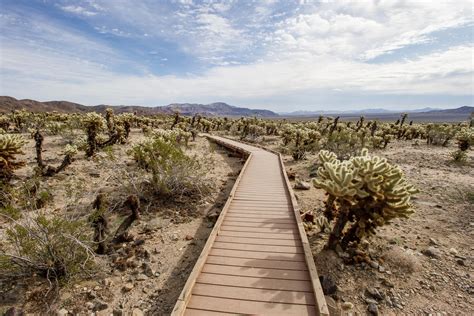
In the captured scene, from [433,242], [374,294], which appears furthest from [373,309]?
[433,242]

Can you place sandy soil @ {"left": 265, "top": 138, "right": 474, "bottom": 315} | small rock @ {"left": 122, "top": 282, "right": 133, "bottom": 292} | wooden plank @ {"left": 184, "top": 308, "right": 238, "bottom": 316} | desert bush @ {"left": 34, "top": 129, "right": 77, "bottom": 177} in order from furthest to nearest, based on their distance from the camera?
desert bush @ {"left": 34, "top": 129, "right": 77, "bottom": 177}
small rock @ {"left": 122, "top": 282, "right": 133, "bottom": 292}
sandy soil @ {"left": 265, "top": 138, "right": 474, "bottom": 315}
wooden plank @ {"left": 184, "top": 308, "right": 238, "bottom": 316}

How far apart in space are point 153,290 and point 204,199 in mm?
Answer: 4276

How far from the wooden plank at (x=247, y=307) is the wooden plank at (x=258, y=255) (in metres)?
1.08

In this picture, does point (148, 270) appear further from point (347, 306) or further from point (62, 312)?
point (347, 306)

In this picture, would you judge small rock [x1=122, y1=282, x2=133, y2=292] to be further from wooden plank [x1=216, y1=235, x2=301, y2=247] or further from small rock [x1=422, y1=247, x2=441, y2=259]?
small rock [x1=422, y1=247, x2=441, y2=259]

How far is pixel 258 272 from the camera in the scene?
433cm

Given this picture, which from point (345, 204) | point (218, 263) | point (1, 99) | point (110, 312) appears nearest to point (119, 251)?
point (110, 312)

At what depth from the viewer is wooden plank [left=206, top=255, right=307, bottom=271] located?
447 centimetres

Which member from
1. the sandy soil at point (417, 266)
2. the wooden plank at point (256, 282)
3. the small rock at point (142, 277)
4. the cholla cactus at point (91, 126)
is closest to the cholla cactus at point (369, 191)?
the sandy soil at point (417, 266)

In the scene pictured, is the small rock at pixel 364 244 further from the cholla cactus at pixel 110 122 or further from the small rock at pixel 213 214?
the cholla cactus at pixel 110 122

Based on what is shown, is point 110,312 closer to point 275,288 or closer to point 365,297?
point 275,288

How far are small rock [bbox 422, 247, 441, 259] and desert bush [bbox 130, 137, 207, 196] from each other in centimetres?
612

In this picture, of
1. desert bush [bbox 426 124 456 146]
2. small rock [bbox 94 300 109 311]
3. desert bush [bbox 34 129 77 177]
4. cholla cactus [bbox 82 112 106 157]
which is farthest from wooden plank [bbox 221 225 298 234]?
desert bush [bbox 426 124 456 146]

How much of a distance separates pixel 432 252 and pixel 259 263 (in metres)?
3.85
